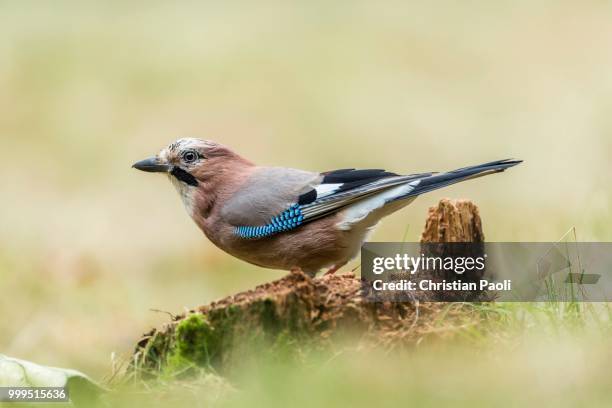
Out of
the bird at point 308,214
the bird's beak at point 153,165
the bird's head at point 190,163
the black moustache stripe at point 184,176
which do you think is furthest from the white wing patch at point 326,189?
the bird's beak at point 153,165

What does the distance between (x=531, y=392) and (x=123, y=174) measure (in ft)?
33.3

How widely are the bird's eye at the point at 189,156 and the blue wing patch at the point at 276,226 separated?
2.35 feet

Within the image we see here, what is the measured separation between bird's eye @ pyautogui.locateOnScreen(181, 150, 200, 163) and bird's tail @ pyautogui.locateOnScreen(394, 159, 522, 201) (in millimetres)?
1483

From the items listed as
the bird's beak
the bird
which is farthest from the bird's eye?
the bird

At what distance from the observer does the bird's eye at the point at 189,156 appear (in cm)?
781

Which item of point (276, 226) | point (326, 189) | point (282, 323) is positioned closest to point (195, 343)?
point (282, 323)

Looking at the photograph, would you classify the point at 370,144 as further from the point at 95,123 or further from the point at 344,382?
the point at 344,382

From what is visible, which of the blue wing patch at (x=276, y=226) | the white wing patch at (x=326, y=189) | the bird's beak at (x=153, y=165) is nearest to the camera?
the blue wing patch at (x=276, y=226)

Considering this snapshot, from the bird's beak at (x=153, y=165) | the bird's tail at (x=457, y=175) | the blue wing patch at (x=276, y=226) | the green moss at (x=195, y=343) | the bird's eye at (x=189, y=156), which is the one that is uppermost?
the bird's eye at (x=189, y=156)

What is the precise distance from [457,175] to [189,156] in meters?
1.92

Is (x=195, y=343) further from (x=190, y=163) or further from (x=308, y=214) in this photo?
(x=190, y=163)

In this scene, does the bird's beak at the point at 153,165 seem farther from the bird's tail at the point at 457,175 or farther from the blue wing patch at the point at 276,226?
the bird's tail at the point at 457,175

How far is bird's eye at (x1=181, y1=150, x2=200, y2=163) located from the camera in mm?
7809

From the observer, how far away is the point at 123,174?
14.4 meters
